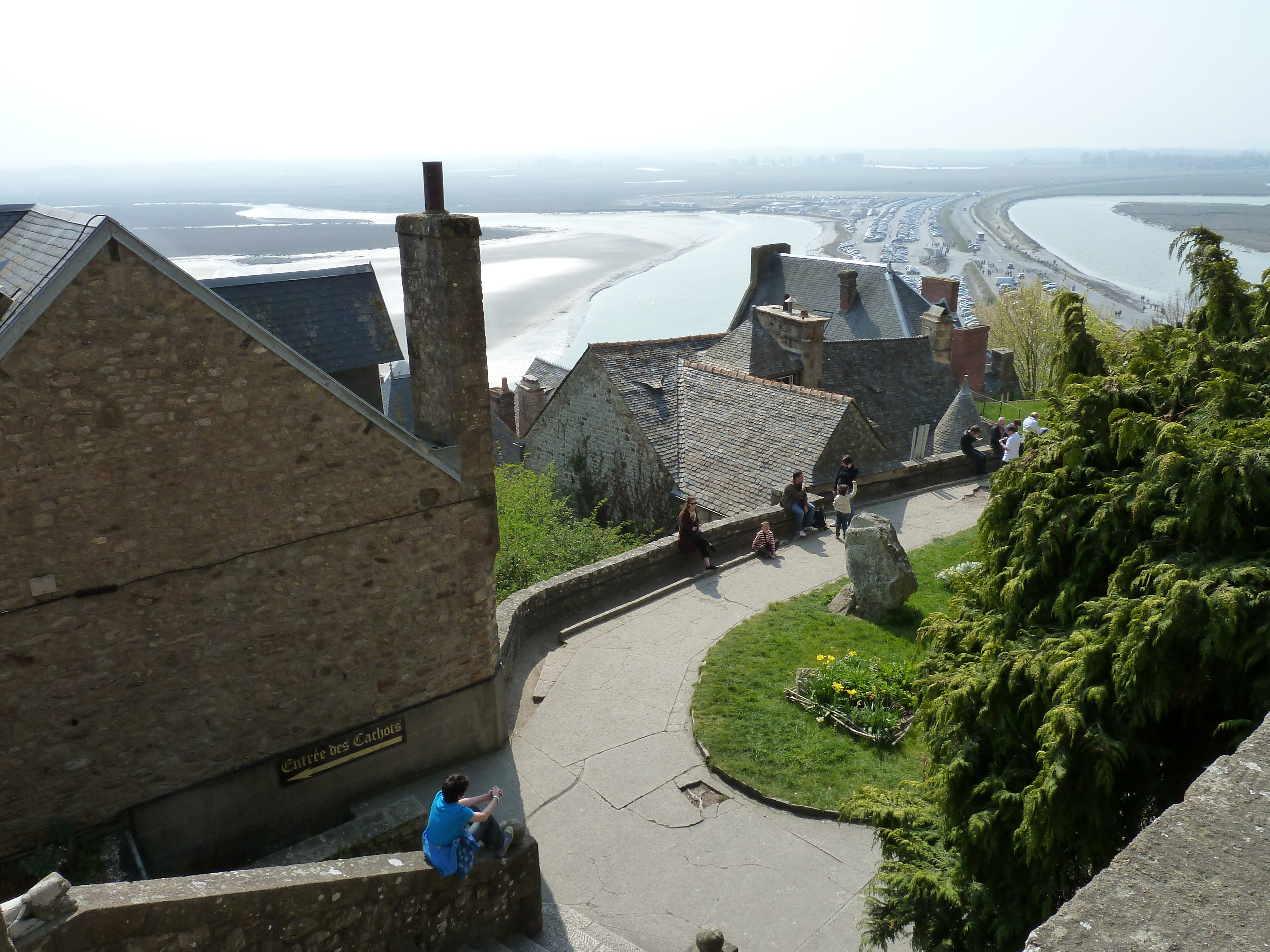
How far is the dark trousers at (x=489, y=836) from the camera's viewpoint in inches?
315

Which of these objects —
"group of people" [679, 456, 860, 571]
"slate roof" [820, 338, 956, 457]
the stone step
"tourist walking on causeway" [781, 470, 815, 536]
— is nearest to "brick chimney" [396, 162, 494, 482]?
the stone step

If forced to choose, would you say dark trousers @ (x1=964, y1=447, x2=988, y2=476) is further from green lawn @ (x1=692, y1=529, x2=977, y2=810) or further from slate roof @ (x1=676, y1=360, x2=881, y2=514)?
green lawn @ (x1=692, y1=529, x2=977, y2=810)

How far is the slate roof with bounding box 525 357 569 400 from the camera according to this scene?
116 feet

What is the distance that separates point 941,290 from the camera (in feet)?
155

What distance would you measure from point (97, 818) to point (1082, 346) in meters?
10.2

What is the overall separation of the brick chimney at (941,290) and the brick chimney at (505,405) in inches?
849

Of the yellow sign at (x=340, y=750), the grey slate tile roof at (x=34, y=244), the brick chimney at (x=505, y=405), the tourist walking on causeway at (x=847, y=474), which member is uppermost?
the grey slate tile roof at (x=34, y=244)

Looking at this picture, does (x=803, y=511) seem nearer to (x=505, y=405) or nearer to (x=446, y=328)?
(x=446, y=328)

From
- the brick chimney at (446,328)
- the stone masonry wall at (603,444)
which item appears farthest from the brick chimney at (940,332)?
the brick chimney at (446,328)

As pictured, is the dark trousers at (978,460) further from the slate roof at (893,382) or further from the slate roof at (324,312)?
the slate roof at (324,312)

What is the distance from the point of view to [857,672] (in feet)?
39.4

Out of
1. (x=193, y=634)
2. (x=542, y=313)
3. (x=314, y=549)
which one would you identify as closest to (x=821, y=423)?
(x=314, y=549)

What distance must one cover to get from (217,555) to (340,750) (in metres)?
2.75

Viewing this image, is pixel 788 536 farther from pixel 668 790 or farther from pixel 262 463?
pixel 262 463
